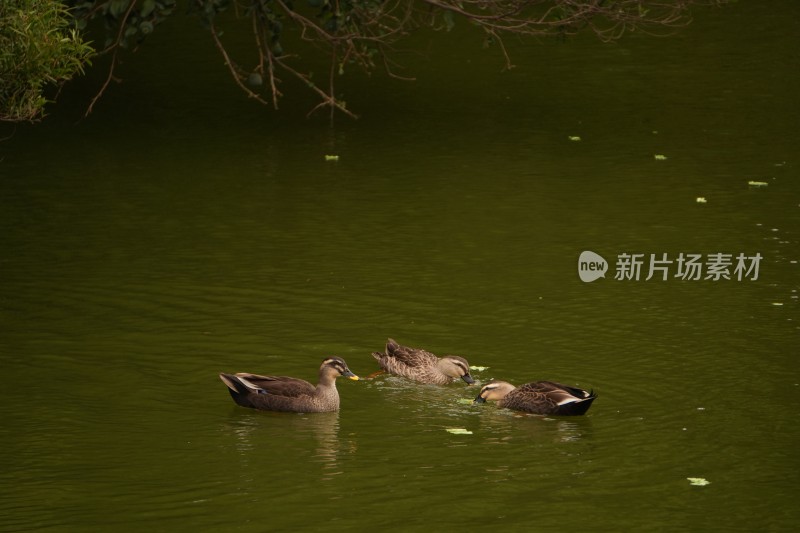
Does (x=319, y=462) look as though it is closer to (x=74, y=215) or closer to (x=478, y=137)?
(x=74, y=215)

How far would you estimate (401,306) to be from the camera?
15617mm

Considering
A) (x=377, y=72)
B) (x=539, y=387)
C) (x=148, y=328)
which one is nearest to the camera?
(x=539, y=387)

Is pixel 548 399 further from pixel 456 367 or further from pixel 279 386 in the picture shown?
pixel 279 386

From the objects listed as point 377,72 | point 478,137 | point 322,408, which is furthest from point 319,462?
point 377,72

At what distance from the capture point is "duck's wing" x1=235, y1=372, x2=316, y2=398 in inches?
492

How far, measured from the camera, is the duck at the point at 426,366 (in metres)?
13.0

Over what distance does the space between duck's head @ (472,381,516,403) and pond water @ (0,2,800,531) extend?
15cm

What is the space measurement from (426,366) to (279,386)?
4.49 ft

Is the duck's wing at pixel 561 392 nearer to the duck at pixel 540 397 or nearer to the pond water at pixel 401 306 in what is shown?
the duck at pixel 540 397

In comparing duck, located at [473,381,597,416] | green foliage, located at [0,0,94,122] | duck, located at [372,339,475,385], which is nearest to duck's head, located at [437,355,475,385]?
duck, located at [372,339,475,385]

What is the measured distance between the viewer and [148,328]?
14.9 m

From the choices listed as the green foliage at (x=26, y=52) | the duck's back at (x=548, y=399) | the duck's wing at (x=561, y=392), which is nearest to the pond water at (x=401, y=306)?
the duck's back at (x=548, y=399)

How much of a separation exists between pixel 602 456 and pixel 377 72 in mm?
20821

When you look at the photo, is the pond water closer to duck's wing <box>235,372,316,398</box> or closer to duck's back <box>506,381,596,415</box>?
duck's back <box>506,381,596,415</box>
